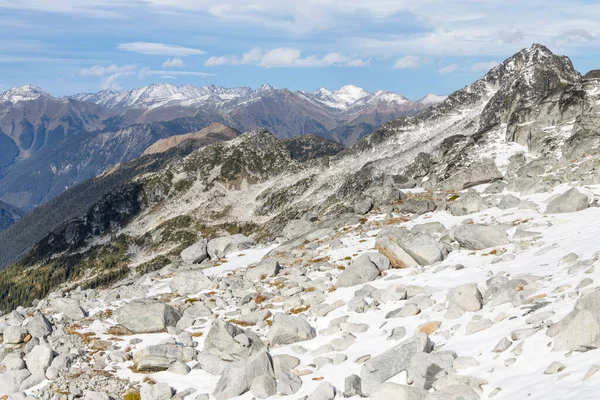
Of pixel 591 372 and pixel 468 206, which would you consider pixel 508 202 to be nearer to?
pixel 468 206

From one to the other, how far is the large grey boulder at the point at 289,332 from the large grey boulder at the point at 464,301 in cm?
631

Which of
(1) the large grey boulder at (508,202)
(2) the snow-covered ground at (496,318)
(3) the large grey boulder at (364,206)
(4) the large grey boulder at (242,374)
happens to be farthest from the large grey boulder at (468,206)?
(4) the large grey boulder at (242,374)

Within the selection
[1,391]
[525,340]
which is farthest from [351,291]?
[1,391]

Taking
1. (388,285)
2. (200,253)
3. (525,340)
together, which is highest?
(525,340)

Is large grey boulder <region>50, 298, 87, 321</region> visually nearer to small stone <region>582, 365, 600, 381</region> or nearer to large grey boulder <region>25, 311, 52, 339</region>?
large grey boulder <region>25, 311, 52, 339</region>

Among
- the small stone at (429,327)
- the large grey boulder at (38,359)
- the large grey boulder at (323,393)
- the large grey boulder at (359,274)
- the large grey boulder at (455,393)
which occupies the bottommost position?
the large grey boulder at (38,359)

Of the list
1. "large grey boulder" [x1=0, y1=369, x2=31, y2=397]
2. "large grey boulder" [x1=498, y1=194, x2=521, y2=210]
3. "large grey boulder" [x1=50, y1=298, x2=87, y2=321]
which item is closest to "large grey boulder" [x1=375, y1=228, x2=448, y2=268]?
"large grey boulder" [x1=498, y1=194, x2=521, y2=210]

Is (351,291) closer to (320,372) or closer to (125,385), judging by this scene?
(320,372)

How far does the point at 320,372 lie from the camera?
17.8 meters

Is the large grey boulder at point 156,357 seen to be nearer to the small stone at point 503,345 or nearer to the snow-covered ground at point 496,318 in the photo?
the snow-covered ground at point 496,318

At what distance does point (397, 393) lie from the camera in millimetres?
13633

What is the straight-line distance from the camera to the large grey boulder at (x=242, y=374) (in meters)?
17.3

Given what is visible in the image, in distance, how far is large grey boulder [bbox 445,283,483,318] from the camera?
1848cm

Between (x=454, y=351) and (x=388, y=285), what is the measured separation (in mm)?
9017
